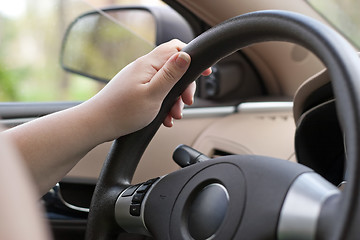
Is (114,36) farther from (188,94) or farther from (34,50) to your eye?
(34,50)

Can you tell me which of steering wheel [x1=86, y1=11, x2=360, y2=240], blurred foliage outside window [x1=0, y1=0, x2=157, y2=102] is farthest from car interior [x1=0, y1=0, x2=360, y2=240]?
blurred foliage outside window [x1=0, y1=0, x2=157, y2=102]

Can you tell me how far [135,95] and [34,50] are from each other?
115 inches

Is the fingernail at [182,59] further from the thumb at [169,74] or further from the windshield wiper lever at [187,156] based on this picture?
the windshield wiper lever at [187,156]

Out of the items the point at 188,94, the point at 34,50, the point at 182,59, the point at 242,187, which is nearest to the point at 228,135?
the point at 188,94

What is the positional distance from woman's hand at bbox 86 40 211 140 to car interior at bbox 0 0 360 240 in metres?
0.03

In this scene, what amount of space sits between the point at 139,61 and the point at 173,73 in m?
0.09

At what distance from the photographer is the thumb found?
944 mm

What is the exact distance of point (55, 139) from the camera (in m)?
0.98

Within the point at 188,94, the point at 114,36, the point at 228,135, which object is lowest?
the point at 228,135

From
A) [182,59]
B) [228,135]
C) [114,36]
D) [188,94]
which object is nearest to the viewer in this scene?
[182,59]

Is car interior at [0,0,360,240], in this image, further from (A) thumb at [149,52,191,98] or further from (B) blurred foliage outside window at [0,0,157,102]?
(B) blurred foliage outside window at [0,0,157,102]

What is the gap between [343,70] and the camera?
0.64m

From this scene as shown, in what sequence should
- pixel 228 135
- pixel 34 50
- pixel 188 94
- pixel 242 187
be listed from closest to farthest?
1. pixel 242 187
2. pixel 188 94
3. pixel 228 135
4. pixel 34 50

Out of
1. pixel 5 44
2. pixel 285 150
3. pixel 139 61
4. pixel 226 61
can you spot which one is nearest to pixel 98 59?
pixel 226 61
